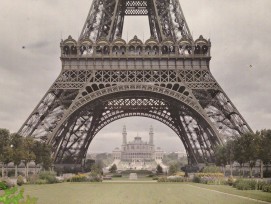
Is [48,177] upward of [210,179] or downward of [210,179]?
upward

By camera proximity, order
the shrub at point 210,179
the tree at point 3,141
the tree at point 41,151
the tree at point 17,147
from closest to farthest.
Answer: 1. the shrub at point 210,179
2. the tree at point 3,141
3. the tree at point 17,147
4. the tree at point 41,151

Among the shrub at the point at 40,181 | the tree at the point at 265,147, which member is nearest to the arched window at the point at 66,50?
the shrub at the point at 40,181

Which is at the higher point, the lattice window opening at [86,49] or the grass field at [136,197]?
the lattice window opening at [86,49]

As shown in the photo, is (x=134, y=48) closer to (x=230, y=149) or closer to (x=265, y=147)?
(x=230, y=149)

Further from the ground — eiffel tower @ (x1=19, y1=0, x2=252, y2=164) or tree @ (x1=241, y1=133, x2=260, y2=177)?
eiffel tower @ (x1=19, y1=0, x2=252, y2=164)

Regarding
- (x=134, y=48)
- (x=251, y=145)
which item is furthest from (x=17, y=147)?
(x=251, y=145)

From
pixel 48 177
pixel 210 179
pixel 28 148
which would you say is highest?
pixel 28 148

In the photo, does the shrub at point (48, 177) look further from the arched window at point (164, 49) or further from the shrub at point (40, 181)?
the arched window at point (164, 49)

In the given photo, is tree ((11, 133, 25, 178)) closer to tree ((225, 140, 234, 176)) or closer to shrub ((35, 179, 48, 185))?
shrub ((35, 179, 48, 185))

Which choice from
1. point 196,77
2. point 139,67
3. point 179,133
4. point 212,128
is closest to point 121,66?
point 139,67

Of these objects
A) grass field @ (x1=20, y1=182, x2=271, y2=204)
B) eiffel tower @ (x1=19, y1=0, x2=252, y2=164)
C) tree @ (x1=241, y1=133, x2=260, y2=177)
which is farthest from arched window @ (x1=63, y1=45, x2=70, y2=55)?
grass field @ (x1=20, y1=182, x2=271, y2=204)

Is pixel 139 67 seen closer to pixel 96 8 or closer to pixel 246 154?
pixel 96 8
